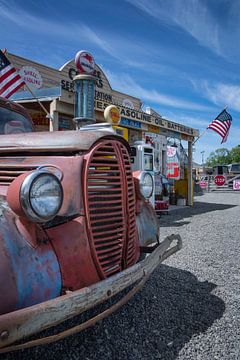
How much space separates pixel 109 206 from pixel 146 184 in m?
0.92

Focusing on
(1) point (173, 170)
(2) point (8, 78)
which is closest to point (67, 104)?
(2) point (8, 78)

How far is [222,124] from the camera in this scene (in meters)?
14.0

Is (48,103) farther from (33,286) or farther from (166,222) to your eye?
(33,286)

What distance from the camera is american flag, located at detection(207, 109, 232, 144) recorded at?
13.9m

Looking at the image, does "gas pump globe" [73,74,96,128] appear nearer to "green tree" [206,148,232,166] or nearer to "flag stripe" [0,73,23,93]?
"flag stripe" [0,73,23,93]

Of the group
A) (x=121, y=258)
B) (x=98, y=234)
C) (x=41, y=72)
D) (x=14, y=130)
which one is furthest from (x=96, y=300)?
(x=41, y=72)

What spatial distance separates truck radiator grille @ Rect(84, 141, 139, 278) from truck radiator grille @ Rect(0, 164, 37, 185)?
0.46 metres

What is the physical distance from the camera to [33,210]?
1954mm

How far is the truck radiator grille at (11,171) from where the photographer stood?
2.41 m

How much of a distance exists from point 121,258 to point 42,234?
0.77 metres

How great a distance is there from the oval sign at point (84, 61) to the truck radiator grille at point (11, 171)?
5711mm

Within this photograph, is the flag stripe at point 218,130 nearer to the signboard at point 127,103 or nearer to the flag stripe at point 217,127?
the flag stripe at point 217,127

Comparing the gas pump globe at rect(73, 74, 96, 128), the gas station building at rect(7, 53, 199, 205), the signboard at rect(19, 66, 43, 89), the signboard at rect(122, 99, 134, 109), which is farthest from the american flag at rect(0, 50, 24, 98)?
the signboard at rect(122, 99, 134, 109)

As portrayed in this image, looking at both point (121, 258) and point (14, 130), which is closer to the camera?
point (121, 258)
